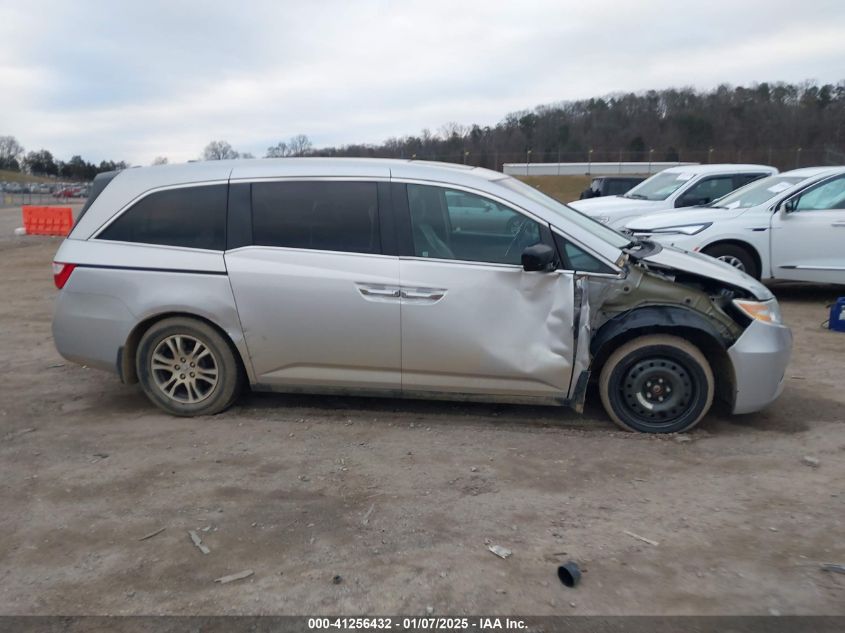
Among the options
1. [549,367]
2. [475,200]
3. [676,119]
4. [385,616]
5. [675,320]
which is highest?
[676,119]

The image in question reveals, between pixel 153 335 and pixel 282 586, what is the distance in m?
2.67

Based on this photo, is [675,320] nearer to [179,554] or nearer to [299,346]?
[299,346]

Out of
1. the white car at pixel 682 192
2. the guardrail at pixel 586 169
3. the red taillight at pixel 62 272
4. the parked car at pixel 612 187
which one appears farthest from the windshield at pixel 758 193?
the guardrail at pixel 586 169

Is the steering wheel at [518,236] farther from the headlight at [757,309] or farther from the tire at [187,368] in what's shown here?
the tire at [187,368]

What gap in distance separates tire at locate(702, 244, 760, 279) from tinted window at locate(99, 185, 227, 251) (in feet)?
21.7

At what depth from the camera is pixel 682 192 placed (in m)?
12.0

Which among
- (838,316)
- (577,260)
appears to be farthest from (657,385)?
(838,316)

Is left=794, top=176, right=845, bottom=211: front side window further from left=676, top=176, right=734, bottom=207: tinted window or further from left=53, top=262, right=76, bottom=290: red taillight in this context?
left=53, top=262, right=76, bottom=290: red taillight

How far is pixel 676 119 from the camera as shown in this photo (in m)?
80.1

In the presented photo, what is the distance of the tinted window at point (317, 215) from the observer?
488 centimetres

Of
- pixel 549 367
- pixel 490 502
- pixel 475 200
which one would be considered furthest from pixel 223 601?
pixel 475 200

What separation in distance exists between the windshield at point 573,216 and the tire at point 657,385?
810 mm

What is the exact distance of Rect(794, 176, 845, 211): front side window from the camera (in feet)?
29.9

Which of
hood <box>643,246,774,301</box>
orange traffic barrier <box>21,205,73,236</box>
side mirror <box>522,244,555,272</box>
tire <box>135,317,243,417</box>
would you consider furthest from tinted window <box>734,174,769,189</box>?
orange traffic barrier <box>21,205,73,236</box>
